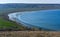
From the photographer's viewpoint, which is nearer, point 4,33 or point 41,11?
point 4,33

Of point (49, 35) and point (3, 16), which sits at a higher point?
point (3, 16)

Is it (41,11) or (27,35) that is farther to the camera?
(41,11)

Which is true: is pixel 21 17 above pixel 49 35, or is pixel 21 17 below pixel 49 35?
above

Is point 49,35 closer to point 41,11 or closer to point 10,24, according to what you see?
point 41,11

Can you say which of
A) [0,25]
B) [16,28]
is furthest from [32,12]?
[0,25]

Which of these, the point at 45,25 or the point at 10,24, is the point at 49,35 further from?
the point at 10,24

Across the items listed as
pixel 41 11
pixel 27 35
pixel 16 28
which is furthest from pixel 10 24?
pixel 41 11
